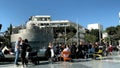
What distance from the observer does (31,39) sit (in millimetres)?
48562

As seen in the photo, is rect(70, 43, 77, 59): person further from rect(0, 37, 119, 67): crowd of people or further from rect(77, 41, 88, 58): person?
rect(77, 41, 88, 58): person

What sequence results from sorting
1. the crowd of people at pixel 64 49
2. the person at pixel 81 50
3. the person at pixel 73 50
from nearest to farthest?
the crowd of people at pixel 64 49 < the person at pixel 73 50 < the person at pixel 81 50

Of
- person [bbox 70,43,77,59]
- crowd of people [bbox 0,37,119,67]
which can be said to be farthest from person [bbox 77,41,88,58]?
person [bbox 70,43,77,59]

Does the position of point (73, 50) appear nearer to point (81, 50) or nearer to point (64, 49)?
point (81, 50)

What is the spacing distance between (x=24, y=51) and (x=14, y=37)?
3356 cm

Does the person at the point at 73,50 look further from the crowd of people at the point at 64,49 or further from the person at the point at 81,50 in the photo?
the person at the point at 81,50

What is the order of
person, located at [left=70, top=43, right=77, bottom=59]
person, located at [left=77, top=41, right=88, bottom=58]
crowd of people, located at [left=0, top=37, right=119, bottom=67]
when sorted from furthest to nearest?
person, located at [left=77, top=41, right=88, bottom=58] < person, located at [left=70, top=43, right=77, bottom=59] < crowd of people, located at [left=0, top=37, right=119, bottom=67]

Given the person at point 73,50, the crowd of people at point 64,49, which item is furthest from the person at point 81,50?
the person at point 73,50

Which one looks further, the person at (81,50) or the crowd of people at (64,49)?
the person at (81,50)

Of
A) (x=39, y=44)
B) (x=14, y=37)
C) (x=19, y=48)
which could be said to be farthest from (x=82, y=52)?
(x=14, y=37)

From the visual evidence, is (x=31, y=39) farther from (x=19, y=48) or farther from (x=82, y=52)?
(x=19, y=48)

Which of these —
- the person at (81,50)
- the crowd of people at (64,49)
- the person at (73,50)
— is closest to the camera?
the crowd of people at (64,49)

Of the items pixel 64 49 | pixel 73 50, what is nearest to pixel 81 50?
pixel 73 50

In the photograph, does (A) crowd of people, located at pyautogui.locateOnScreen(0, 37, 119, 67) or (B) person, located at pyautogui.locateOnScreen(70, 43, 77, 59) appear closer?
(A) crowd of people, located at pyautogui.locateOnScreen(0, 37, 119, 67)
